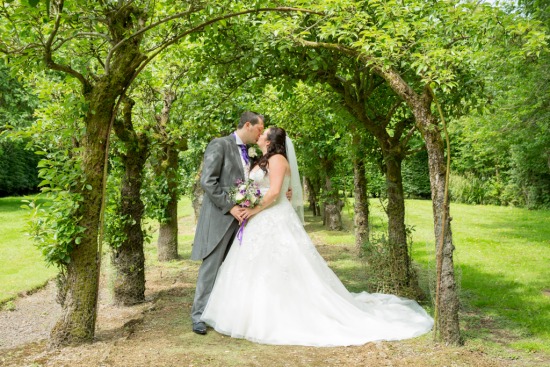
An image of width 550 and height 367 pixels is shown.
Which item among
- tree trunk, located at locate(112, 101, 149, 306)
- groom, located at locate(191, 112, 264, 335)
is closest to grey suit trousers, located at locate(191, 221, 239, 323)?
groom, located at locate(191, 112, 264, 335)

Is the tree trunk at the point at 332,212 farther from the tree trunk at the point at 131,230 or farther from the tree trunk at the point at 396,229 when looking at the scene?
the tree trunk at the point at 131,230

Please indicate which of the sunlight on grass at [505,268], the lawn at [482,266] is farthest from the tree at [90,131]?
the sunlight on grass at [505,268]

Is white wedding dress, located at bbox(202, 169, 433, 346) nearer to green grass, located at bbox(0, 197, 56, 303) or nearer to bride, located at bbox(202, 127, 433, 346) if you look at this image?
bride, located at bbox(202, 127, 433, 346)

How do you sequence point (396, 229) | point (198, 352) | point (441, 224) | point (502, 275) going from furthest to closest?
point (502, 275)
point (396, 229)
point (441, 224)
point (198, 352)

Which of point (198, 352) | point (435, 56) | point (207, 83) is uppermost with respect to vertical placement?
point (207, 83)

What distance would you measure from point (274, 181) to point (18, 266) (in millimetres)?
9705

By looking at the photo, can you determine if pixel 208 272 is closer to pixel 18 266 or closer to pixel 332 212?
pixel 18 266

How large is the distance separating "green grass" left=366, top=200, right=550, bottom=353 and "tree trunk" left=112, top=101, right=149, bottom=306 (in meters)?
4.23

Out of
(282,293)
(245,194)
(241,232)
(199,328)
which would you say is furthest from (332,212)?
(199,328)

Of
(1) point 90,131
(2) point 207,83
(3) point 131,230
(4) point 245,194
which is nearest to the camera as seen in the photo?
(1) point 90,131

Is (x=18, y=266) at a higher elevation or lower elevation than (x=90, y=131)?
lower

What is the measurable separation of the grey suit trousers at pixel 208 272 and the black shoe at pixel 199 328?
0.11 metres

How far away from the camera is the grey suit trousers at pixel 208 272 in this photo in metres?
6.60

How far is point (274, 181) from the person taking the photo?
680 cm
